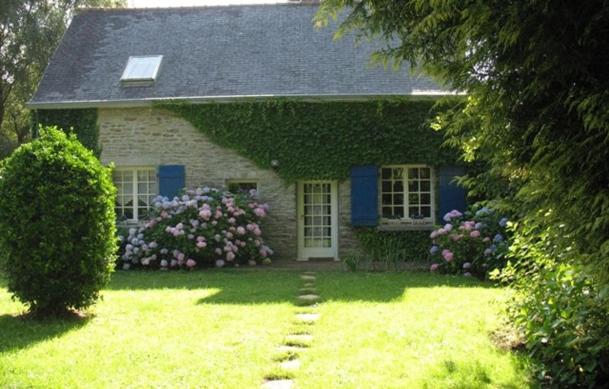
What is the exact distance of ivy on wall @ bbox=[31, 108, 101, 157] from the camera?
14453 millimetres

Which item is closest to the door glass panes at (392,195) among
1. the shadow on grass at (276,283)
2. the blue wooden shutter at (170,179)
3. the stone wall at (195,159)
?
the stone wall at (195,159)

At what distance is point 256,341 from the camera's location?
A: 228 inches

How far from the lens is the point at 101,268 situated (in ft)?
23.6

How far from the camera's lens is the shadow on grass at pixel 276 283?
842 cm

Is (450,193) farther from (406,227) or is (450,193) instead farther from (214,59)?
(214,59)

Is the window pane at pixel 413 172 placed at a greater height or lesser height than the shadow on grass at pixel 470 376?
greater

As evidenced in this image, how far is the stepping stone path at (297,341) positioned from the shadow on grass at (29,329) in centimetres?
249

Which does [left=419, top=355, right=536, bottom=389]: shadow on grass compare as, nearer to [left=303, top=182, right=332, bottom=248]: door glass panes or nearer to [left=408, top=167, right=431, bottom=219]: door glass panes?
[left=408, top=167, right=431, bottom=219]: door glass panes

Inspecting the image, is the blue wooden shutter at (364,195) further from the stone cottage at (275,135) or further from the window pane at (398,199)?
the window pane at (398,199)

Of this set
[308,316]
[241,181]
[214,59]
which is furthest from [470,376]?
[214,59]

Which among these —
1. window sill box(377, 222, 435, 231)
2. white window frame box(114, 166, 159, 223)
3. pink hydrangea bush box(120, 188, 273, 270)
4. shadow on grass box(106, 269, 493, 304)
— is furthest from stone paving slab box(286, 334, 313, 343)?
white window frame box(114, 166, 159, 223)

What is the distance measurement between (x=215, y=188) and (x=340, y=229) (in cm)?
312

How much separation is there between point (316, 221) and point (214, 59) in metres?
5.00

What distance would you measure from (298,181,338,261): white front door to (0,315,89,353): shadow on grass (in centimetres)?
767
